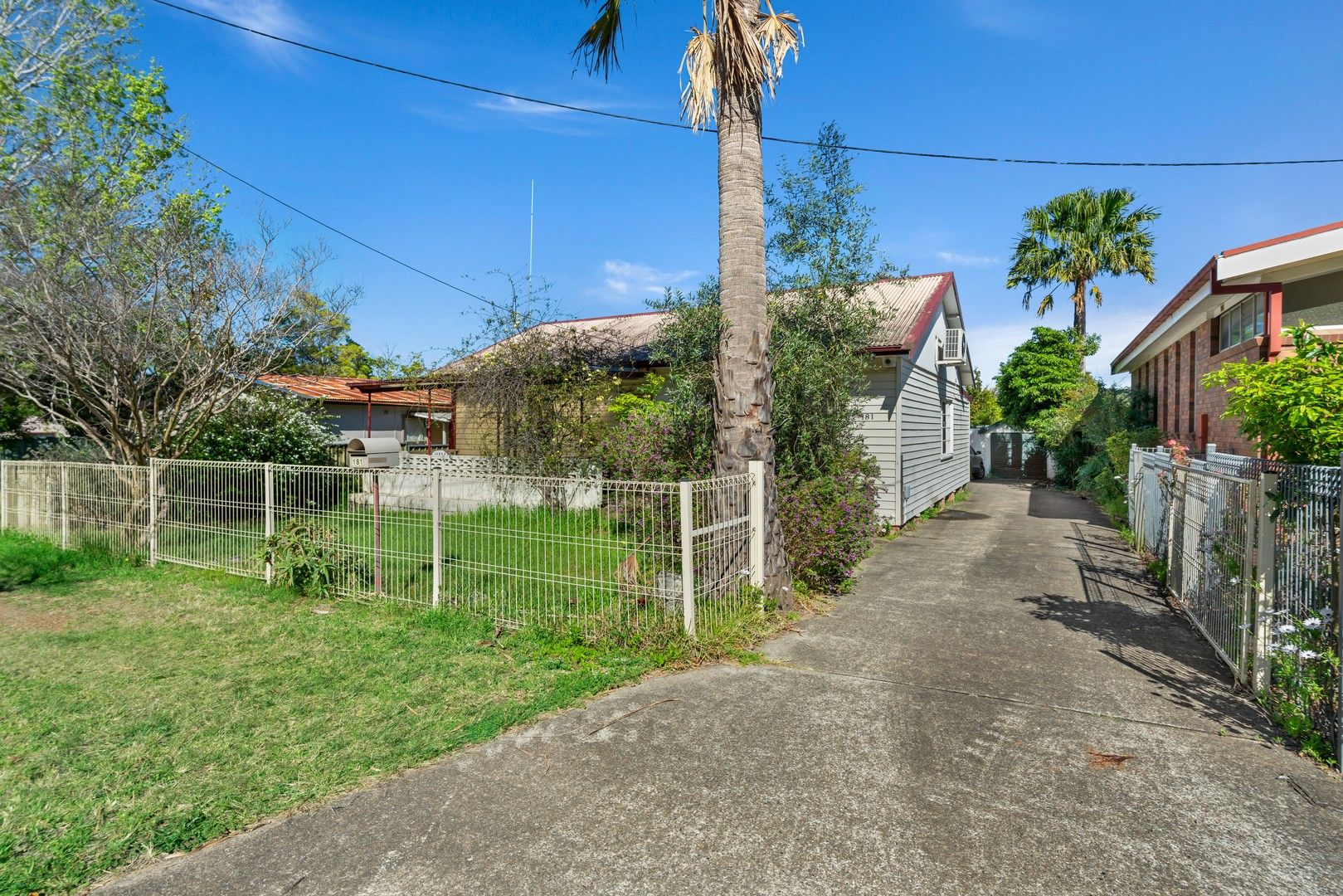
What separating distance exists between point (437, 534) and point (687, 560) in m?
2.49

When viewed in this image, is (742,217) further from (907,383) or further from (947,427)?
(947,427)

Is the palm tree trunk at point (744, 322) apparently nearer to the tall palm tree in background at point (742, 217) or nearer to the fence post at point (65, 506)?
the tall palm tree in background at point (742, 217)

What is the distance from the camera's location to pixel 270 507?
757 centimetres

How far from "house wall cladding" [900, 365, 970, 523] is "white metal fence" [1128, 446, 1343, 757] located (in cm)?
657

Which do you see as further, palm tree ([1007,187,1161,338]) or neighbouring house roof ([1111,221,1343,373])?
palm tree ([1007,187,1161,338])

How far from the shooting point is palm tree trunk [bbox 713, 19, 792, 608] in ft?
20.8

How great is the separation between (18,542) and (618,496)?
9.64 m

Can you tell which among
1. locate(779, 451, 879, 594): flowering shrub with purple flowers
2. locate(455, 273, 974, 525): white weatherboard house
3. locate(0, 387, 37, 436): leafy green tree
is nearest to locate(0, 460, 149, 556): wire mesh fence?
locate(0, 387, 37, 436): leafy green tree

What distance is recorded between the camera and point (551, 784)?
135 inches

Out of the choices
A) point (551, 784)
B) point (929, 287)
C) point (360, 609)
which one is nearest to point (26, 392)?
point (360, 609)

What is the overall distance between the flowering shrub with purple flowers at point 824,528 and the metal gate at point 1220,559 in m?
3.00

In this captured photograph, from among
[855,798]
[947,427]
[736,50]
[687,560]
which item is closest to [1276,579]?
[855,798]

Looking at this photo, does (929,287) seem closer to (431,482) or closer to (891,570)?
(891,570)

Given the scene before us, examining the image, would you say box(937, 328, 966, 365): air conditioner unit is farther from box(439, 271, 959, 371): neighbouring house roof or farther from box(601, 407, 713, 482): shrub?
box(601, 407, 713, 482): shrub
